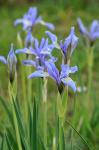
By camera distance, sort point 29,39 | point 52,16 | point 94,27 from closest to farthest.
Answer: point 29,39 < point 94,27 < point 52,16

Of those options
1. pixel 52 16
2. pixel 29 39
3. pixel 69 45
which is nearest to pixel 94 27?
pixel 29 39

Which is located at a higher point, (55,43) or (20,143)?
(55,43)

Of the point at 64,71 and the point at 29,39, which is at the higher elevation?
the point at 29,39

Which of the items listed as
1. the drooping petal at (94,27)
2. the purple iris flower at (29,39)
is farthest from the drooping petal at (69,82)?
the drooping petal at (94,27)

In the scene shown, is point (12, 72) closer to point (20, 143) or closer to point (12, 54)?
point (12, 54)

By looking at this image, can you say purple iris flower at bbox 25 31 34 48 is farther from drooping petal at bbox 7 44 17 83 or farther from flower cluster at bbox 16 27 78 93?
drooping petal at bbox 7 44 17 83

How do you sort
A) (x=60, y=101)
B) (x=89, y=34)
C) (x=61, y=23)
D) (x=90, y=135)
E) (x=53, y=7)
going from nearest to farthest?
(x=60, y=101) → (x=89, y=34) → (x=90, y=135) → (x=61, y=23) → (x=53, y=7)

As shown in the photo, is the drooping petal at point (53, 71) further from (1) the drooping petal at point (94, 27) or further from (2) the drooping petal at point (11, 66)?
(1) the drooping petal at point (94, 27)

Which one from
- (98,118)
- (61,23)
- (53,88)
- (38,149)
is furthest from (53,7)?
(38,149)

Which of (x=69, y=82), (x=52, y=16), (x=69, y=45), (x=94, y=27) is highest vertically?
(x=52, y=16)

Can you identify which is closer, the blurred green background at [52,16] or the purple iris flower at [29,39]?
the purple iris flower at [29,39]

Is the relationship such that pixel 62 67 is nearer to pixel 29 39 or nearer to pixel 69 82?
pixel 69 82
